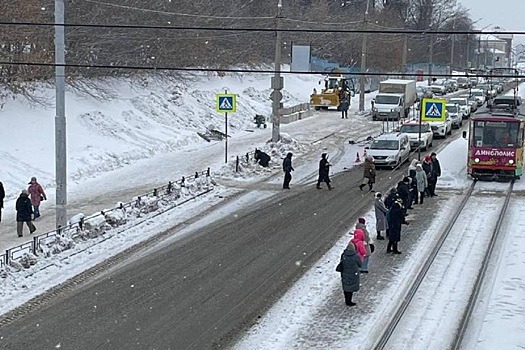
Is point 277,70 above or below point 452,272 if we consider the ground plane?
above

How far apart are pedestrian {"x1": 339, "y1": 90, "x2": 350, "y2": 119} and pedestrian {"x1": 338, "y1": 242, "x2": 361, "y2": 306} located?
40.3 m

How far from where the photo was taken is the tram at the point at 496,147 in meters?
32.3

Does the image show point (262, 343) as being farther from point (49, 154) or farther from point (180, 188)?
point (49, 154)

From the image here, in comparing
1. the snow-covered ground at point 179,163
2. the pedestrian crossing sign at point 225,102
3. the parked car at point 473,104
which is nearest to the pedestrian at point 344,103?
the snow-covered ground at point 179,163

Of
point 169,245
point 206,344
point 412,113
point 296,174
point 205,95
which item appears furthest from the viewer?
point 412,113

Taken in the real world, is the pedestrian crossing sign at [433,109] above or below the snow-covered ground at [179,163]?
above

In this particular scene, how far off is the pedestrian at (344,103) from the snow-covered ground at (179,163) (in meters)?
1.00

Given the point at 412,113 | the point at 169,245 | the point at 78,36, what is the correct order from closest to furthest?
the point at 169,245, the point at 78,36, the point at 412,113

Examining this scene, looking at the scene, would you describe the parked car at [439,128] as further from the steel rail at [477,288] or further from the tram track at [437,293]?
the tram track at [437,293]

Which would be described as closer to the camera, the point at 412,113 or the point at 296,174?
the point at 296,174

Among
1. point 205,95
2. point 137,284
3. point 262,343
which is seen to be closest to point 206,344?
point 262,343

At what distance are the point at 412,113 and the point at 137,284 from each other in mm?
47764

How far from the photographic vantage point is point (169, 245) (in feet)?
70.1

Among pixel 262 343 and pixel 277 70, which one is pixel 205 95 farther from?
pixel 262 343
